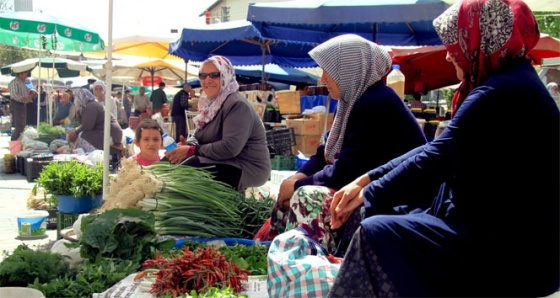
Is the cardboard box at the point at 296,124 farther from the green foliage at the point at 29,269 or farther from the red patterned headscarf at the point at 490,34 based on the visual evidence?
the red patterned headscarf at the point at 490,34

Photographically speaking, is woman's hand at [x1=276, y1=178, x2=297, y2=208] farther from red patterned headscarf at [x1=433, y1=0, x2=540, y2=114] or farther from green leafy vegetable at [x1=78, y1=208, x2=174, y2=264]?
red patterned headscarf at [x1=433, y1=0, x2=540, y2=114]

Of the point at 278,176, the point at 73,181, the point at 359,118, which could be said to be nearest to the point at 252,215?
the point at 359,118

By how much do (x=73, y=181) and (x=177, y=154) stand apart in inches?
39.7

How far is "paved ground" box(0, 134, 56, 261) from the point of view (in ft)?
17.6

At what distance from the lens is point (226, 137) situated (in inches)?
179

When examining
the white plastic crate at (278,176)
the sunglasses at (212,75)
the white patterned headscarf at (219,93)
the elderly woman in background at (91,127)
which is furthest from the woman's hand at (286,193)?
the elderly woman in background at (91,127)

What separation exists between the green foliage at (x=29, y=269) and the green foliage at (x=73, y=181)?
160cm

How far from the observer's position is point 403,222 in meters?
1.97

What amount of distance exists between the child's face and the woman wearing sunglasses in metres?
0.25

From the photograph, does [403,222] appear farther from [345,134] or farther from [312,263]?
[345,134]

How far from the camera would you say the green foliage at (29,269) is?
3072 mm

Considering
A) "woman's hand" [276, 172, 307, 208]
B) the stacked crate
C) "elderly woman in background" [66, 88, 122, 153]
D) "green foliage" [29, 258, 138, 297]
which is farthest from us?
"elderly woman in background" [66, 88, 122, 153]

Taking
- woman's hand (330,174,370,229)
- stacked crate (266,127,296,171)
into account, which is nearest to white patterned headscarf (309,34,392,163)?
woman's hand (330,174,370,229)

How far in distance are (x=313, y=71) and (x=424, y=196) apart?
21.5 m
